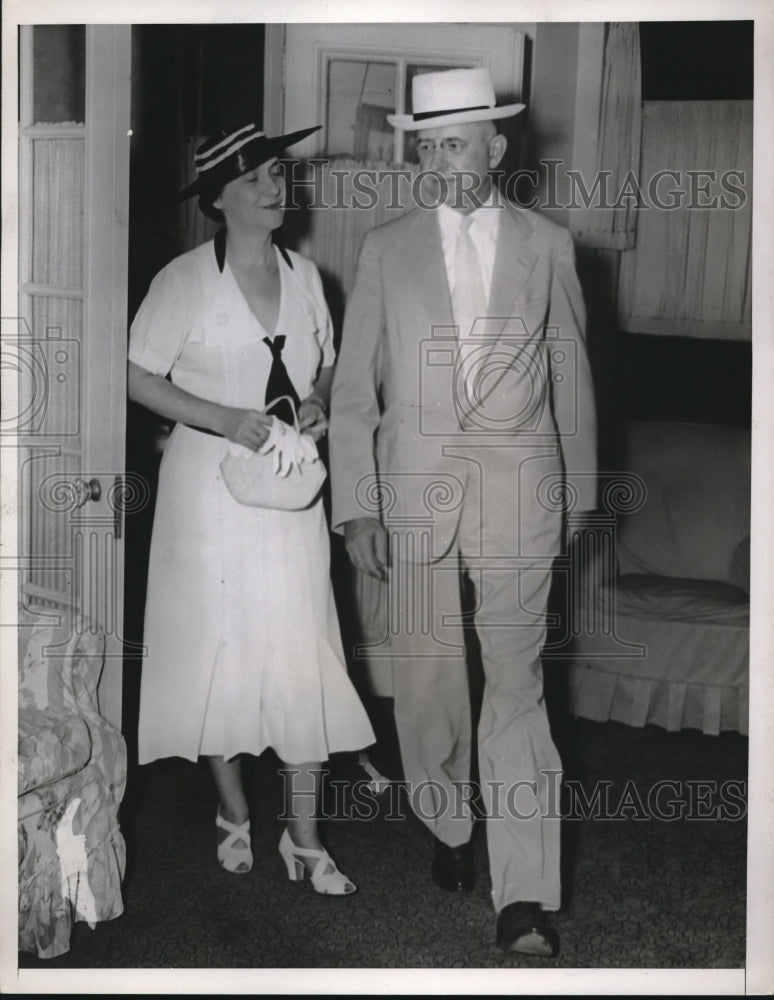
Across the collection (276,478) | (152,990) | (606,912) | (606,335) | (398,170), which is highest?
(398,170)

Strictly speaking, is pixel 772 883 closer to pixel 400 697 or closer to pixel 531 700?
pixel 531 700

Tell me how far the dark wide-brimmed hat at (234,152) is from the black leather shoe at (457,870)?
5.07 feet

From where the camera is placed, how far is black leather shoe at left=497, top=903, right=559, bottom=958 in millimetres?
2447

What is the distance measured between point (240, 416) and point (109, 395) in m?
0.29

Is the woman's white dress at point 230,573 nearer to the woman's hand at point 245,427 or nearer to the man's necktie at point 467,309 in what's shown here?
the woman's hand at point 245,427

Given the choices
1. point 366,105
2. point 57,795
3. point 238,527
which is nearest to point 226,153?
point 366,105

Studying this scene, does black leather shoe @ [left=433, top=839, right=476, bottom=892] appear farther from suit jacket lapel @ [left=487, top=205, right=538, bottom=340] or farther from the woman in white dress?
A: suit jacket lapel @ [left=487, top=205, right=538, bottom=340]

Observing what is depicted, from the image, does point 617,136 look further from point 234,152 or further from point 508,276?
point 234,152

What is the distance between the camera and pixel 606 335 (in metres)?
2.56

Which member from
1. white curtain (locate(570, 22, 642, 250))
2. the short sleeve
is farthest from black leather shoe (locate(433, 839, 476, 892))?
white curtain (locate(570, 22, 642, 250))

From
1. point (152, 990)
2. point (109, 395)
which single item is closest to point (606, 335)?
point (109, 395)

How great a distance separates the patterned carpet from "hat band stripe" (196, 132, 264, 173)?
1.27 meters

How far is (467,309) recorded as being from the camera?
7.99ft

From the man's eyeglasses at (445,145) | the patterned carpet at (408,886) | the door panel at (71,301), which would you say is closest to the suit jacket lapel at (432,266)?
the man's eyeglasses at (445,145)
